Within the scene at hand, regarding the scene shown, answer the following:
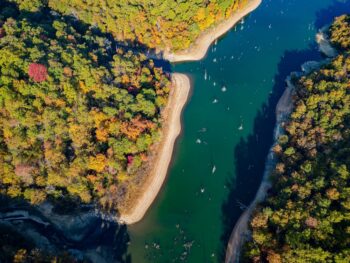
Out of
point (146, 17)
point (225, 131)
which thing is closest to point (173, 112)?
point (225, 131)

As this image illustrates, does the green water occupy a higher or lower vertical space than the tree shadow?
lower

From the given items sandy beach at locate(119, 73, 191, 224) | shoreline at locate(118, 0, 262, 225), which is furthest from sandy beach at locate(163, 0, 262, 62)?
sandy beach at locate(119, 73, 191, 224)

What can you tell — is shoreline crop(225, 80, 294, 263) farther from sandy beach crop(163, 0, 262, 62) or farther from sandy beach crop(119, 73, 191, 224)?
sandy beach crop(163, 0, 262, 62)

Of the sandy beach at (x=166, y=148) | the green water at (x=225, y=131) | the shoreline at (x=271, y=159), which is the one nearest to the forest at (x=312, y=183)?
the shoreline at (x=271, y=159)

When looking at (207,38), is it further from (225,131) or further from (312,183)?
(312,183)

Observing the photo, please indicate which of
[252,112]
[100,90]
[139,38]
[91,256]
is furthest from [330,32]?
[91,256]

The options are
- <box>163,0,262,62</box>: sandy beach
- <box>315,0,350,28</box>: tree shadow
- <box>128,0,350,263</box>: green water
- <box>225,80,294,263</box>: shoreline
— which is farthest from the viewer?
<box>315,0,350,28</box>: tree shadow

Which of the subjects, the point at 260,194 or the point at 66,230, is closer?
the point at 66,230
